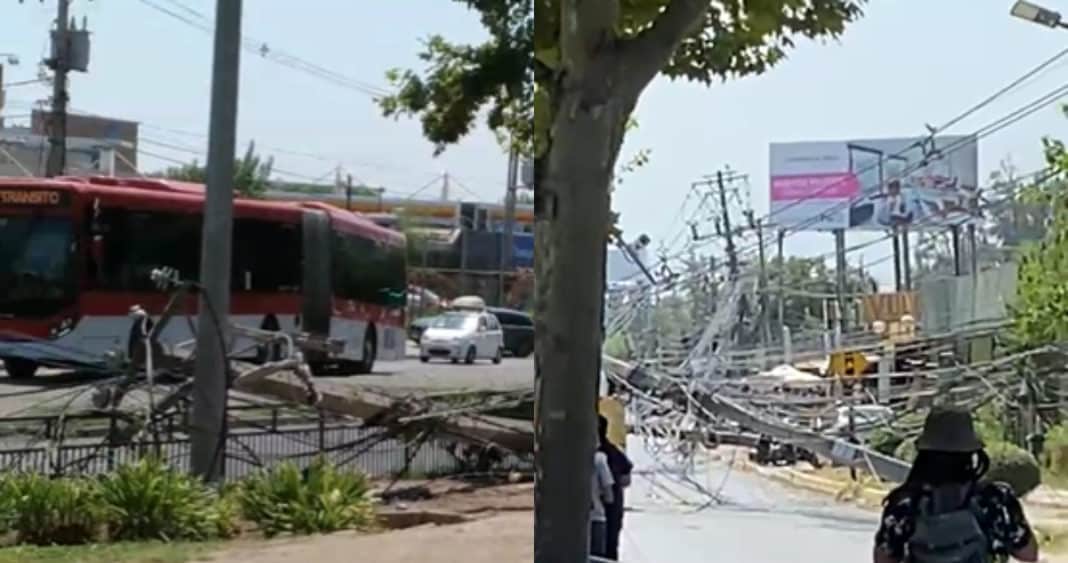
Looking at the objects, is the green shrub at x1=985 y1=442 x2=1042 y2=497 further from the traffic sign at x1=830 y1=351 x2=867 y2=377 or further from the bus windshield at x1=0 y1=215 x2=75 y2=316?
the bus windshield at x1=0 y1=215 x2=75 y2=316

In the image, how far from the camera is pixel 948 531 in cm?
208

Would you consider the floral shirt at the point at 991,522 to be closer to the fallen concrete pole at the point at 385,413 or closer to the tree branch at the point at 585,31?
the fallen concrete pole at the point at 385,413

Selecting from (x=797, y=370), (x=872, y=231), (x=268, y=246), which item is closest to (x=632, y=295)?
(x=797, y=370)

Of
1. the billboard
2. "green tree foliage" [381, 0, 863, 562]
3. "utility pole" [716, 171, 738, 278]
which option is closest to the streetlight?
the billboard

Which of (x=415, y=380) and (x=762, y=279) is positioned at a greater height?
(x=762, y=279)

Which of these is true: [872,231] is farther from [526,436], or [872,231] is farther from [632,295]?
[526,436]

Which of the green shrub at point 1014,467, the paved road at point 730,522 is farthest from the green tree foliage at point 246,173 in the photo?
the paved road at point 730,522

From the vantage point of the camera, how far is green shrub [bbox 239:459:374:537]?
2006 millimetres

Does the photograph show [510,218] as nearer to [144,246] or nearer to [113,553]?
[144,246]

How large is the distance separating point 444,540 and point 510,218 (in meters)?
0.50

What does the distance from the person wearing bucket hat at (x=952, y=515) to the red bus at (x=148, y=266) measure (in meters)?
0.83

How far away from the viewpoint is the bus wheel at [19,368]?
1877 mm

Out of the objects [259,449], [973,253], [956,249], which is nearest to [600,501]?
[259,449]

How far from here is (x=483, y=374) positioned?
2193mm
